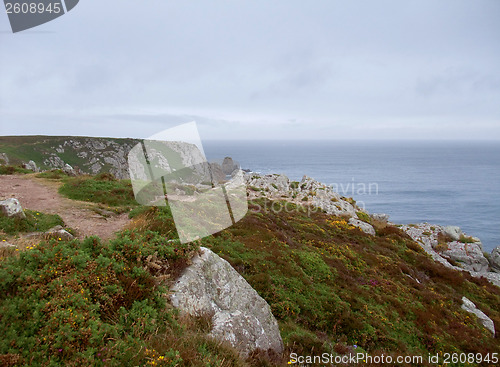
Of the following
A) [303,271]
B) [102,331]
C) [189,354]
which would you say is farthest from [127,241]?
[303,271]

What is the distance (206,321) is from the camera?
7.45 meters

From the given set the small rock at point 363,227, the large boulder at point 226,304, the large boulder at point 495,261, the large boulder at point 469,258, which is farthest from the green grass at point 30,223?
the large boulder at point 495,261

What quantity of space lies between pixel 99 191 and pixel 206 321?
1640 cm

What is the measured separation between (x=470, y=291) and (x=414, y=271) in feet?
13.1

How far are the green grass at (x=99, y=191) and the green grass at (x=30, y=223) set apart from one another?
5767 mm

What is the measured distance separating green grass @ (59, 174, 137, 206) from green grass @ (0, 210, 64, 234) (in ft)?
18.9

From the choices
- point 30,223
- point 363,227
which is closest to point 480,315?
point 363,227

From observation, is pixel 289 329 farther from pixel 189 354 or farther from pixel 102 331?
pixel 102 331

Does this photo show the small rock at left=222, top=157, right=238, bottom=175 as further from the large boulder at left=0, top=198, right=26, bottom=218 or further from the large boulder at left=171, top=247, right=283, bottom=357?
the large boulder at left=171, top=247, right=283, bottom=357

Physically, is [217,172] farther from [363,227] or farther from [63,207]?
[63,207]

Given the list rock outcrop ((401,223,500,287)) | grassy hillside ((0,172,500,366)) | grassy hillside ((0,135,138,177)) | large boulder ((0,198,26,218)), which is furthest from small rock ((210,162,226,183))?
large boulder ((0,198,26,218))

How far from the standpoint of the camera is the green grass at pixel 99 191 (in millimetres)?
19062

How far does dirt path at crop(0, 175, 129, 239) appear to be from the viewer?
1337 cm

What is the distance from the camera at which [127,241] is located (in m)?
8.11
